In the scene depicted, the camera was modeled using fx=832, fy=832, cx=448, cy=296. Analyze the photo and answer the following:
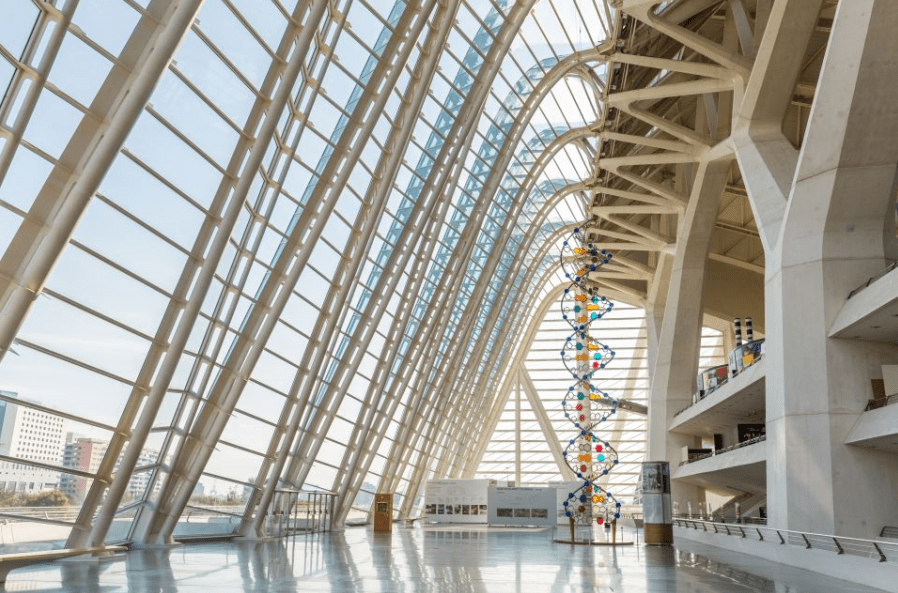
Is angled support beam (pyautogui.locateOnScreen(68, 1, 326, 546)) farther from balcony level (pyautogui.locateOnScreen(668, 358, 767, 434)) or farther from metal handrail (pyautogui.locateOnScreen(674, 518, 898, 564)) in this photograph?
balcony level (pyautogui.locateOnScreen(668, 358, 767, 434))

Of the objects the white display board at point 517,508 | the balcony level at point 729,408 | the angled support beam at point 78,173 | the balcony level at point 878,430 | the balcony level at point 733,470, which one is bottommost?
the white display board at point 517,508

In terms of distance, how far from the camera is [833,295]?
59.8 feet

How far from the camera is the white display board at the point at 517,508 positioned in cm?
3962

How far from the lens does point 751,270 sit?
158 ft

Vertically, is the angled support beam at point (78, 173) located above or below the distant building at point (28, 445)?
above

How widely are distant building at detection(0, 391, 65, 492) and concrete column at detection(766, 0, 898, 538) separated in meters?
14.7

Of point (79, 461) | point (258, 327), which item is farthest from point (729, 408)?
point (79, 461)

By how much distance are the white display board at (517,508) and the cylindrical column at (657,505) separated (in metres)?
17.0

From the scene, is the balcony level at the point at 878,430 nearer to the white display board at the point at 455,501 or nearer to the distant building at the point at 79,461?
the distant building at the point at 79,461

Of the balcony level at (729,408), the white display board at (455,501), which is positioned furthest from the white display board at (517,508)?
the balcony level at (729,408)

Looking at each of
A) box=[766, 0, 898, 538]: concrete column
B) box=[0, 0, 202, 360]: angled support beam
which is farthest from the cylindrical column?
box=[0, 0, 202, 360]: angled support beam

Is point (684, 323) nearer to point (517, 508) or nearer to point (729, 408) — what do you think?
point (729, 408)

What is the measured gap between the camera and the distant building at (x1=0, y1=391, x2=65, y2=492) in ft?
43.2

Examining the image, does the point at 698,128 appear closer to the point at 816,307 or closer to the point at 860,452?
the point at 816,307
